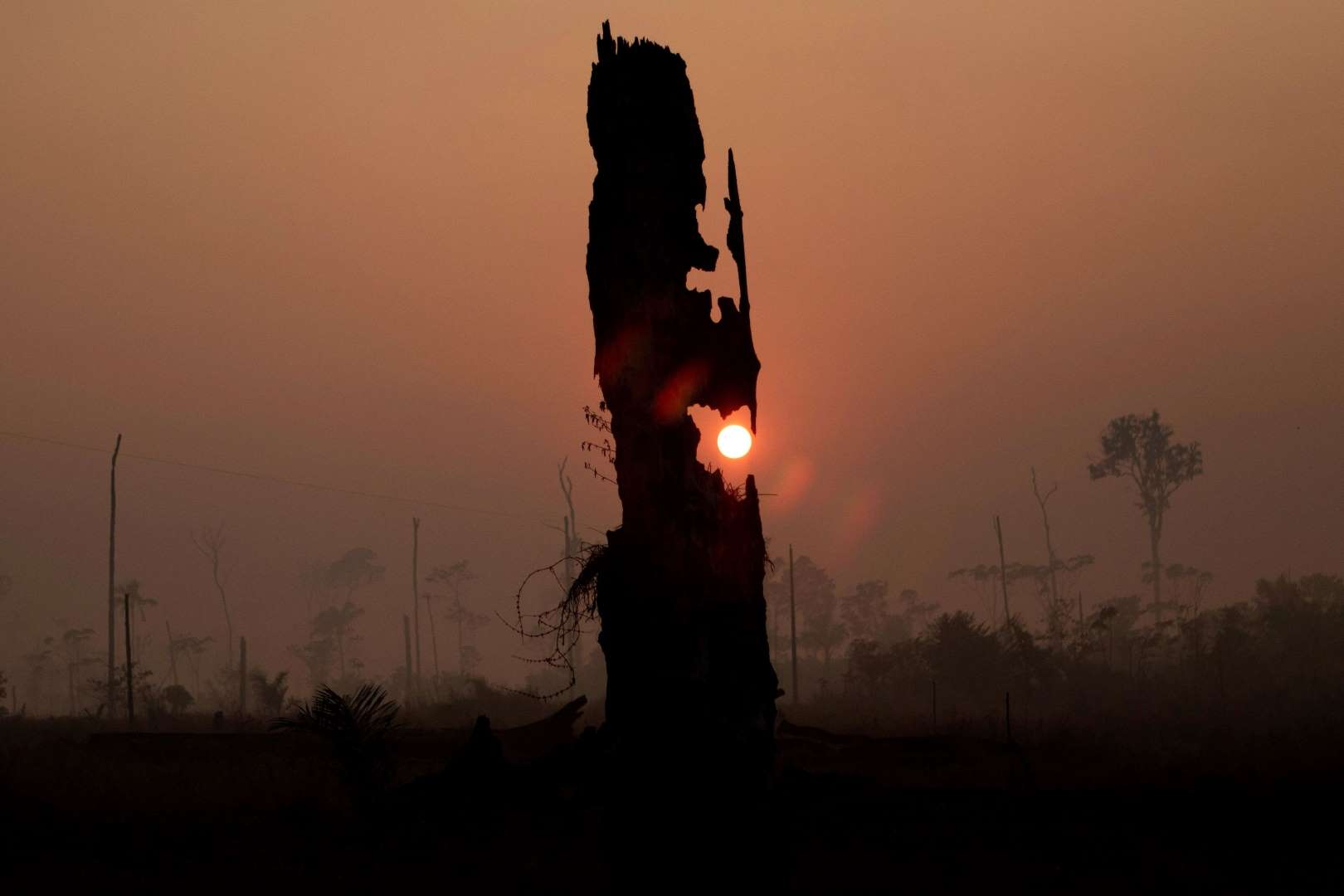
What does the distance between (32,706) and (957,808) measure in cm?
12328

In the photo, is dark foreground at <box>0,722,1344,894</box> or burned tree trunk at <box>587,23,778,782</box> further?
dark foreground at <box>0,722,1344,894</box>

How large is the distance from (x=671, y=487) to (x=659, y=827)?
8.51 feet

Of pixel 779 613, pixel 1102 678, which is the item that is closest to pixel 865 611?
pixel 779 613

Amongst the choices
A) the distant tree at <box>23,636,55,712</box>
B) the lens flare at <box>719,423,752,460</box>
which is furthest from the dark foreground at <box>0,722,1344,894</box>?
the distant tree at <box>23,636,55,712</box>

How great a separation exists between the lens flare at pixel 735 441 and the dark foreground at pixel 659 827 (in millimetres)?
2645

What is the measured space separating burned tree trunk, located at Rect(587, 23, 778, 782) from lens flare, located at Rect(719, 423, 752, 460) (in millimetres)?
367

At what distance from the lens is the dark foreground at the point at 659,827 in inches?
387

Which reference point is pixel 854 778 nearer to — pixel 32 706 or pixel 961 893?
pixel 961 893

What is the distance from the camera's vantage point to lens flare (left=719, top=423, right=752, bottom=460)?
10.4 m

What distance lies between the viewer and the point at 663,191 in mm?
10367

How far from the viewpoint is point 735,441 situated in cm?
1084

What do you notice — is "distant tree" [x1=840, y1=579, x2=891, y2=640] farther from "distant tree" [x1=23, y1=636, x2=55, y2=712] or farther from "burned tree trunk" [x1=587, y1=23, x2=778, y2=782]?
"burned tree trunk" [x1=587, y1=23, x2=778, y2=782]

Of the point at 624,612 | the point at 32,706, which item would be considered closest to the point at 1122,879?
the point at 624,612

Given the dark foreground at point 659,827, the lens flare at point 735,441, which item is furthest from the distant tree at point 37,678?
the lens flare at point 735,441
